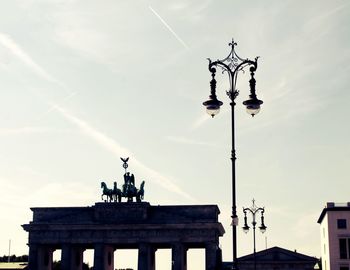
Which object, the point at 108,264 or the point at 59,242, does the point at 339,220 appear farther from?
the point at 59,242

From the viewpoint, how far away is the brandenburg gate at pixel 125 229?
8769cm

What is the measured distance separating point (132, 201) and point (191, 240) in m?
10.0

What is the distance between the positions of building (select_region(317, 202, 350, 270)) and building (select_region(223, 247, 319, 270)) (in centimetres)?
935

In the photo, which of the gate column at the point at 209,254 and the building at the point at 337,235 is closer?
the gate column at the point at 209,254

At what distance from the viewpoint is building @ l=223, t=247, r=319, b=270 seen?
10894 centimetres

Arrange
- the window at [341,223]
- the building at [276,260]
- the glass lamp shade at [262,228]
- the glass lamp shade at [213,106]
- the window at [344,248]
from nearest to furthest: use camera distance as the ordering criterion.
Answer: the glass lamp shade at [213,106]
the glass lamp shade at [262,228]
the window at [344,248]
the window at [341,223]
the building at [276,260]

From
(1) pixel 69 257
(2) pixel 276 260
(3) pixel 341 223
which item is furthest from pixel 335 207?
(1) pixel 69 257

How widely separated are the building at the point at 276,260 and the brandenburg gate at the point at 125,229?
21.4 m

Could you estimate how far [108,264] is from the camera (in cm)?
9431

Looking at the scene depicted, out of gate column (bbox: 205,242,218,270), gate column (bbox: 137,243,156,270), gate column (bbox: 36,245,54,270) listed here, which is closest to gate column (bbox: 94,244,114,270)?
gate column (bbox: 137,243,156,270)

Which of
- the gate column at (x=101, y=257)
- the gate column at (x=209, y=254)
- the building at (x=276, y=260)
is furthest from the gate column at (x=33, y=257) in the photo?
the building at (x=276, y=260)

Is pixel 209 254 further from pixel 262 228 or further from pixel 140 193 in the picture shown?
pixel 262 228

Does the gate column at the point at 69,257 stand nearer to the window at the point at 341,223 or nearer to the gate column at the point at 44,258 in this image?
the gate column at the point at 44,258

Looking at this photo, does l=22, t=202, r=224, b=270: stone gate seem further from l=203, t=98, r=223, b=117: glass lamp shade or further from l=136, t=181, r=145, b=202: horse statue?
l=203, t=98, r=223, b=117: glass lamp shade
